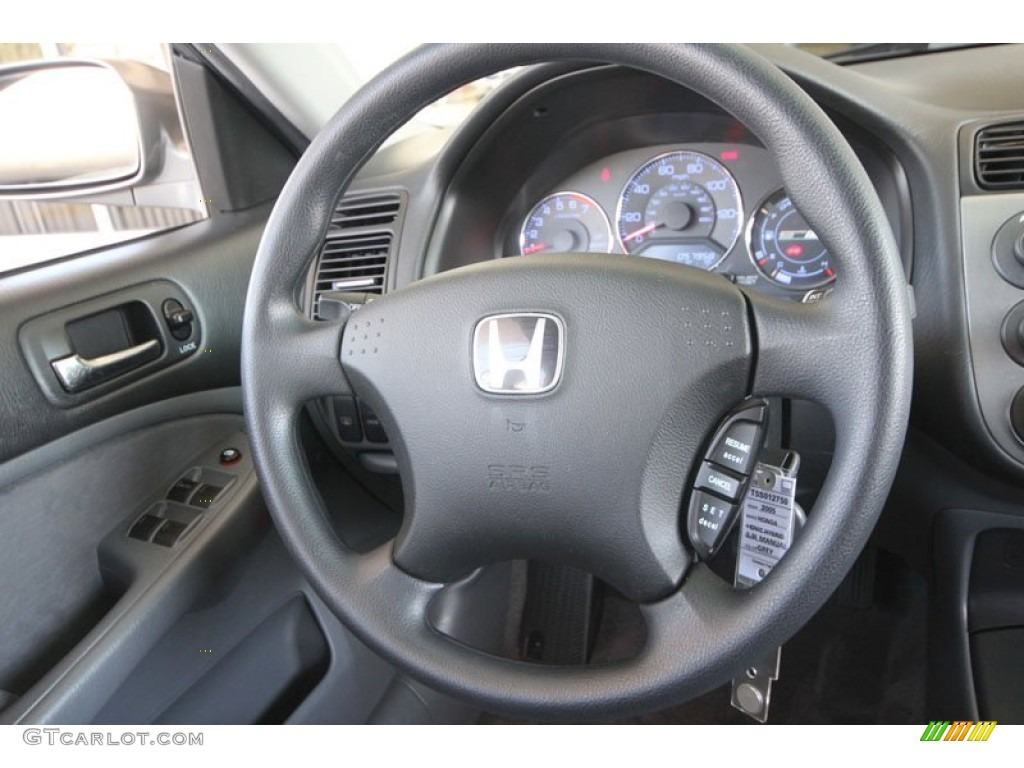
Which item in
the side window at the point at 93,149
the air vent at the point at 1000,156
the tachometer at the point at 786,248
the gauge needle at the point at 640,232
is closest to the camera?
the air vent at the point at 1000,156

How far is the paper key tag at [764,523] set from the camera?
736mm

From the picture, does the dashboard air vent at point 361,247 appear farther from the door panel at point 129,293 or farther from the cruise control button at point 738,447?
the cruise control button at point 738,447

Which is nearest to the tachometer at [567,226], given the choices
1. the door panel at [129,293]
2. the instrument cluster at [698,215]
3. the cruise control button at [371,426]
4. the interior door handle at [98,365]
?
the instrument cluster at [698,215]

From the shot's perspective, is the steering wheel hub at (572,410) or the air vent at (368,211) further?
the air vent at (368,211)

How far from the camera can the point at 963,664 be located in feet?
3.41

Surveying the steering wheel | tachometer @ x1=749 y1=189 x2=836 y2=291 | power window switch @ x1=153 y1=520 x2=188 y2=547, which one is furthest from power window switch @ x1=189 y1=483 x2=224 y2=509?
tachometer @ x1=749 y1=189 x2=836 y2=291

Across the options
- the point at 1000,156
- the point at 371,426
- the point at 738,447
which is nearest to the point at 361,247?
the point at 371,426

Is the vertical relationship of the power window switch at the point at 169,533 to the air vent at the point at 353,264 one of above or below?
below

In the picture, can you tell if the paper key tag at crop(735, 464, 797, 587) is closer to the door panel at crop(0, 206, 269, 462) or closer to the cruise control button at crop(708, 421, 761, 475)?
the cruise control button at crop(708, 421, 761, 475)

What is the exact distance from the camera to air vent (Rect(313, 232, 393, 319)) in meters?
1.16

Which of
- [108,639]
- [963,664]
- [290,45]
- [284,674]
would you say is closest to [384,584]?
[108,639]

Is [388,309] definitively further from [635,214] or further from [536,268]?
[635,214]

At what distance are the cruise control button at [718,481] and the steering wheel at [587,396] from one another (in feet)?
0.05

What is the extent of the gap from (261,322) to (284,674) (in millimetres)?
608
